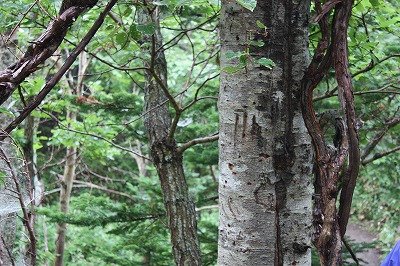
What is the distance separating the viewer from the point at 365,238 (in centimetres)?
1234

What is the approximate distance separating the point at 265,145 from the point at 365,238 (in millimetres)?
12092

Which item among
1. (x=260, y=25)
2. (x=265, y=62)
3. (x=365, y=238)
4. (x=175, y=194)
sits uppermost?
(x=260, y=25)

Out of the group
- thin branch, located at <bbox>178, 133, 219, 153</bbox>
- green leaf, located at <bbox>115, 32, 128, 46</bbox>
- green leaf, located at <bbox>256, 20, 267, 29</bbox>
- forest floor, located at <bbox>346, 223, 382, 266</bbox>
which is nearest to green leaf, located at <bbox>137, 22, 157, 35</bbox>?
green leaf, located at <bbox>115, 32, 128, 46</bbox>

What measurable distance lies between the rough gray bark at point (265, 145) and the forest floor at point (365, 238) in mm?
10212

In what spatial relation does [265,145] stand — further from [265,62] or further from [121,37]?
[121,37]

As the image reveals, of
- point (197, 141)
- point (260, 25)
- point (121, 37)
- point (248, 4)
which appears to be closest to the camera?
point (248, 4)

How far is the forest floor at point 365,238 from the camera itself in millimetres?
11003

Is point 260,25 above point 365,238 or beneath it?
above

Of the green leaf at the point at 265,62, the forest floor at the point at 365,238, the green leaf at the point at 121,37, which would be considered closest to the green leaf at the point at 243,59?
the green leaf at the point at 265,62

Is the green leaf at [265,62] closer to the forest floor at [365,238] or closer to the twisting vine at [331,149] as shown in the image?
the twisting vine at [331,149]

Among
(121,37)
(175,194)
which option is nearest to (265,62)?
(121,37)

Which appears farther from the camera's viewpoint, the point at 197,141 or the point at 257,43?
the point at 197,141

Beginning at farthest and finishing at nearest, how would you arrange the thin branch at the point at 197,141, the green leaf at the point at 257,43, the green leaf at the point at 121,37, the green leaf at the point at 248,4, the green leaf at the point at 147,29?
the thin branch at the point at 197,141, the green leaf at the point at 121,37, the green leaf at the point at 147,29, the green leaf at the point at 257,43, the green leaf at the point at 248,4

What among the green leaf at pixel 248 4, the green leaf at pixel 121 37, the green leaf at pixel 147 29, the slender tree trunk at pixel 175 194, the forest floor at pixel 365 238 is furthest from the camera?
the forest floor at pixel 365 238
